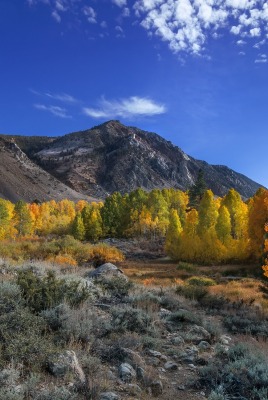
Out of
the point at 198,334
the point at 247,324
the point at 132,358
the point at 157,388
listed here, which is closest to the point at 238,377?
the point at 157,388

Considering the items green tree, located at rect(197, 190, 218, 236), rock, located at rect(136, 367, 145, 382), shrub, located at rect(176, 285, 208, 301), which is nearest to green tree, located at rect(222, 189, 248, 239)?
green tree, located at rect(197, 190, 218, 236)

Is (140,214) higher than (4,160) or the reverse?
the reverse

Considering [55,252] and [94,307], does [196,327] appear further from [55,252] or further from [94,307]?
[55,252]

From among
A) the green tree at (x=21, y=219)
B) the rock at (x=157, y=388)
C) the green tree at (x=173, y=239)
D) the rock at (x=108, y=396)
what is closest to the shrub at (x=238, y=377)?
the rock at (x=157, y=388)

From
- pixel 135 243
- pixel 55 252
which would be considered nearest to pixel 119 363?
pixel 55 252

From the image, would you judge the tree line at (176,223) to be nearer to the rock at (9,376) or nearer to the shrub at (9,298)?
the shrub at (9,298)

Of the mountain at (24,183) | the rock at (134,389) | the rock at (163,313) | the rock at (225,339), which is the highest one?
the mountain at (24,183)

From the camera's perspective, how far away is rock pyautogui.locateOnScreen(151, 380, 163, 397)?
538 centimetres

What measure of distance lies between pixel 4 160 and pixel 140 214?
126834 millimetres

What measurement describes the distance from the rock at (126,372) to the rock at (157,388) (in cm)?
35

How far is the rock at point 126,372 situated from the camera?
18.3 feet

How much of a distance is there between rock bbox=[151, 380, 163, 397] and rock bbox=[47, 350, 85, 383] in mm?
1181

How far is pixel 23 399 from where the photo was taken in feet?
14.2

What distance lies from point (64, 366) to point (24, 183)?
166m
